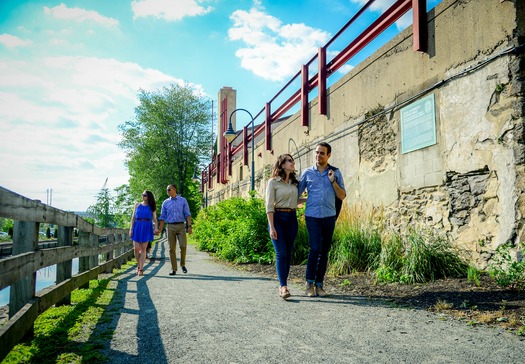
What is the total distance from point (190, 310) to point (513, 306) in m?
3.16

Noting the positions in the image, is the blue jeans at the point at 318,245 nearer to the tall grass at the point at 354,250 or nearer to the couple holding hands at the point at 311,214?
the couple holding hands at the point at 311,214

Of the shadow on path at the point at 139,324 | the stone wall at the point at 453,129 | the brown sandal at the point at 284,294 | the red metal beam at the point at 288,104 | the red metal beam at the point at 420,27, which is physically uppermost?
the red metal beam at the point at 288,104

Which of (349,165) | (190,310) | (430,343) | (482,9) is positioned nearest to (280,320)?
(190,310)

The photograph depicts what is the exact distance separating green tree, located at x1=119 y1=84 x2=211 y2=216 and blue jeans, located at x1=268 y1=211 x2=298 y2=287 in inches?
1464

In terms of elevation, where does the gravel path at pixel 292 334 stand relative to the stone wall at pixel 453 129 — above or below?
below

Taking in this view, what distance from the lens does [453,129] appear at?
646 cm

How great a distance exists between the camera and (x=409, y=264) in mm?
5805

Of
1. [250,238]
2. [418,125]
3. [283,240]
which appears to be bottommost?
[250,238]

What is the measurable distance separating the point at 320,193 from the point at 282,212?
1.70 feet

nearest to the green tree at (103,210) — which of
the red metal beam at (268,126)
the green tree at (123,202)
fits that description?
the green tree at (123,202)

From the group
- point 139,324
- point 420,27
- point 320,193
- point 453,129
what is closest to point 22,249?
point 139,324

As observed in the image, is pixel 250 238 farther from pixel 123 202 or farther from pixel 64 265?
pixel 123 202

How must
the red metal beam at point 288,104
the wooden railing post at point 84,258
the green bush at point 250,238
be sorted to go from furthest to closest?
the red metal beam at point 288,104, the green bush at point 250,238, the wooden railing post at point 84,258

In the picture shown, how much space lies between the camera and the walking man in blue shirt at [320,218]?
17.1 ft
